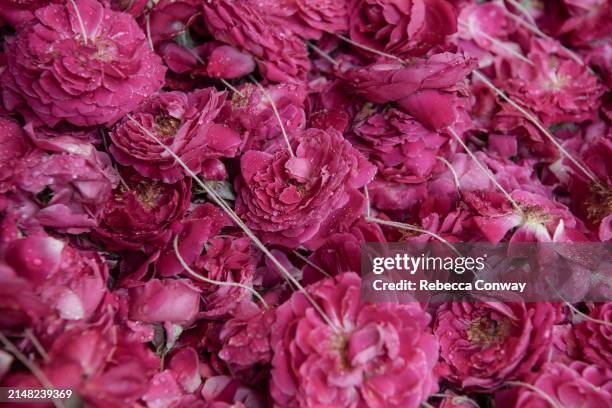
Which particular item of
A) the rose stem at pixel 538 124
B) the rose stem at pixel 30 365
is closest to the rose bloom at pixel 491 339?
the rose stem at pixel 538 124

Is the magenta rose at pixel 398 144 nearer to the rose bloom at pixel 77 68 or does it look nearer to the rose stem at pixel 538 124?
the rose stem at pixel 538 124

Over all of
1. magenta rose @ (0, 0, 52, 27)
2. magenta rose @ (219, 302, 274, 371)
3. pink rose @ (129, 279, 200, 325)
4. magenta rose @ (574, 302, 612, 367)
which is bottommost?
magenta rose @ (574, 302, 612, 367)

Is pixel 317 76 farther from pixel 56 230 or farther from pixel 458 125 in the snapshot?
pixel 56 230

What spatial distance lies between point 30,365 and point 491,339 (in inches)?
16.2

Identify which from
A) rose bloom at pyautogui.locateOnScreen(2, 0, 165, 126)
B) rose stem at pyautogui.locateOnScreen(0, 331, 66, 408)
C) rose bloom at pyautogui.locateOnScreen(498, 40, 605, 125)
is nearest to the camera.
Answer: rose stem at pyautogui.locateOnScreen(0, 331, 66, 408)

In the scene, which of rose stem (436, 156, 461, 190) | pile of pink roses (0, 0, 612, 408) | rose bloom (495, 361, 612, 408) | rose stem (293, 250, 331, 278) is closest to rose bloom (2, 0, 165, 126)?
pile of pink roses (0, 0, 612, 408)

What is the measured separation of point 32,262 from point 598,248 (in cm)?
56

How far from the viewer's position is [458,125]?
68 cm

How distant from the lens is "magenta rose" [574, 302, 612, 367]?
556 millimetres

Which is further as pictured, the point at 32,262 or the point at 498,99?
the point at 498,99

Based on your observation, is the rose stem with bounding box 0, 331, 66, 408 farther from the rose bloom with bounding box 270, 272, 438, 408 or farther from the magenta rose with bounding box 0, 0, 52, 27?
the magenta rose with bounding box 0, 0, 52, 27

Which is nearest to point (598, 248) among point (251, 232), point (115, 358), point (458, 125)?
point (458, 125)

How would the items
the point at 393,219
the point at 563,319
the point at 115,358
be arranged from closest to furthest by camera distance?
the point at 115,358, the point at 563,319, the point at 393,219

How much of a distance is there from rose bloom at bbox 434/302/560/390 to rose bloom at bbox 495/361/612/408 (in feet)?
0.04
